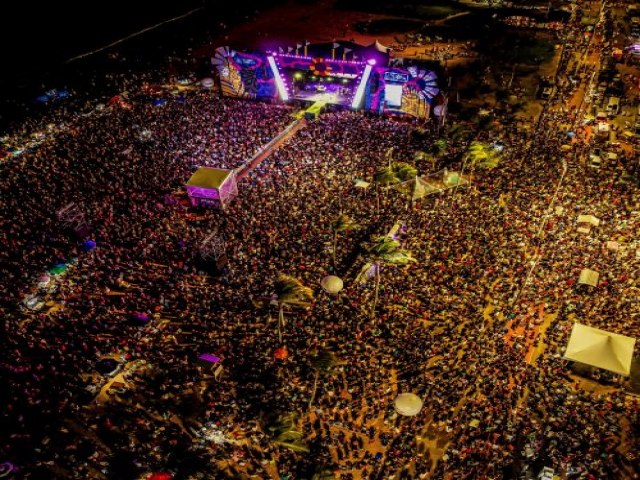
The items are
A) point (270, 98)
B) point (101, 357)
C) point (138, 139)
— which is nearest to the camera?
point (101, 357)

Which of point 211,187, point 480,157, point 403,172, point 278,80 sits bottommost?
point 211,187

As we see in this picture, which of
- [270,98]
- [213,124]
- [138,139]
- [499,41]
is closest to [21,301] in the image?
[138,139]

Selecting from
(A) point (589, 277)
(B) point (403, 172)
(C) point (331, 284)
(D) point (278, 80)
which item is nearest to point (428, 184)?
(B) point (403, 172)

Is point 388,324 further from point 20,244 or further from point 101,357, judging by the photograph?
point 20,244

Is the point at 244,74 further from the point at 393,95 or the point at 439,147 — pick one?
the point at 439,147

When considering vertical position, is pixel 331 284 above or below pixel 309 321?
above

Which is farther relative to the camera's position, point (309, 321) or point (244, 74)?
point (244, 74)
